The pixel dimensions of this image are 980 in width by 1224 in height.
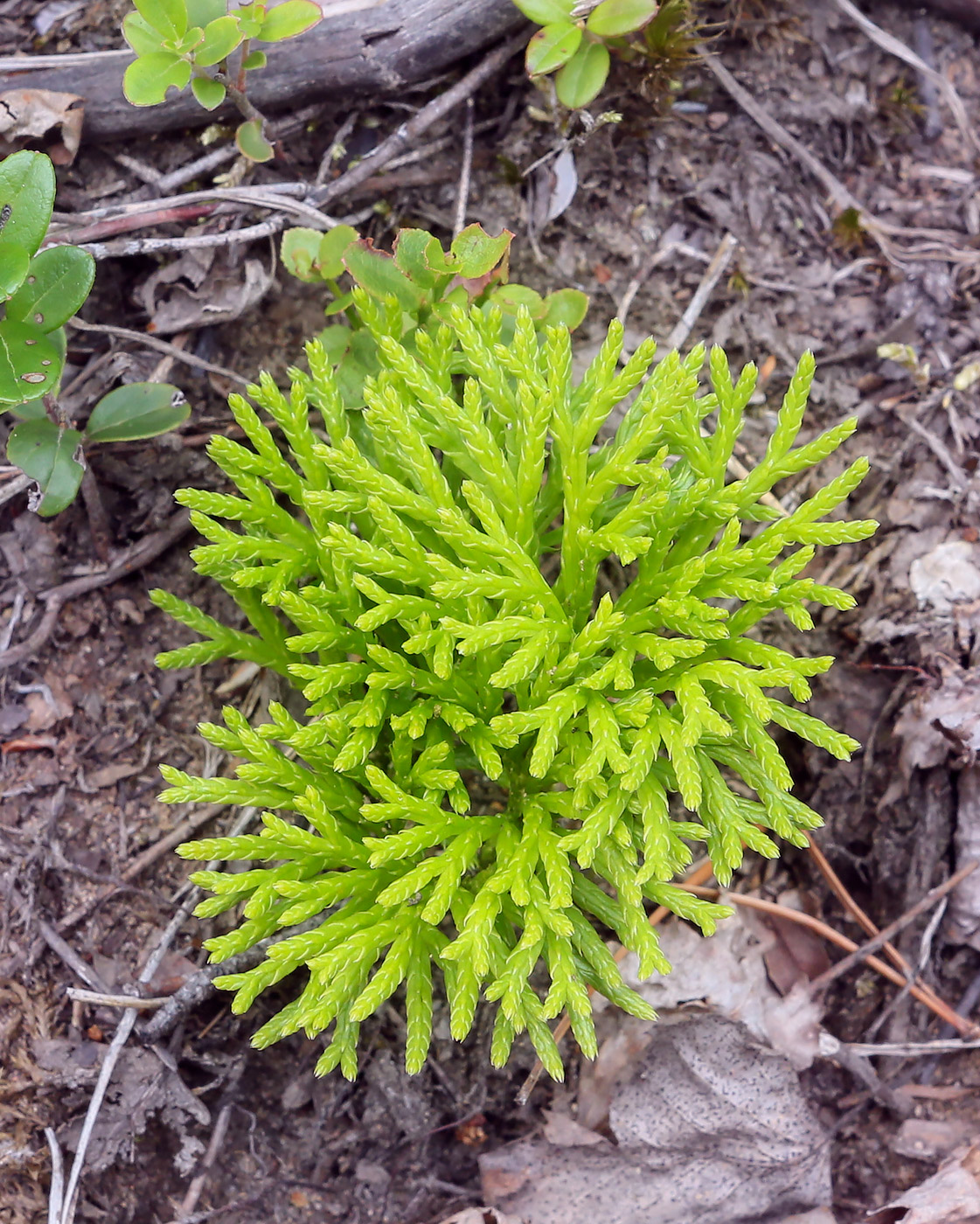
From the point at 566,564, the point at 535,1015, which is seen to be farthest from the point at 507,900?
the point at 566,564

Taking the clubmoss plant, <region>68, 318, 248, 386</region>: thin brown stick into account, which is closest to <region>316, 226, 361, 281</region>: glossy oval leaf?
the clubmoss plant

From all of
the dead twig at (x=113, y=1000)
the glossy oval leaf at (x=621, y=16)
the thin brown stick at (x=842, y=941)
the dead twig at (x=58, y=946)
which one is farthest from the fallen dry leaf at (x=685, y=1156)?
the glossy oval leaf at (x=621, y=16)

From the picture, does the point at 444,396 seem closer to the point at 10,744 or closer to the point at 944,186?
the point at 10,744

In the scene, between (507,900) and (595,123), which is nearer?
(507,900)

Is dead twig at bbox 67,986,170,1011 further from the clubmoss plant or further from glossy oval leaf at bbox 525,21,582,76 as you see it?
glossy oval leaf at bbox 525,21,582,76

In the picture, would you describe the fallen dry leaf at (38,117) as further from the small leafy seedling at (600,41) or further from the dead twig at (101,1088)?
the dead twig at (101,1088)
